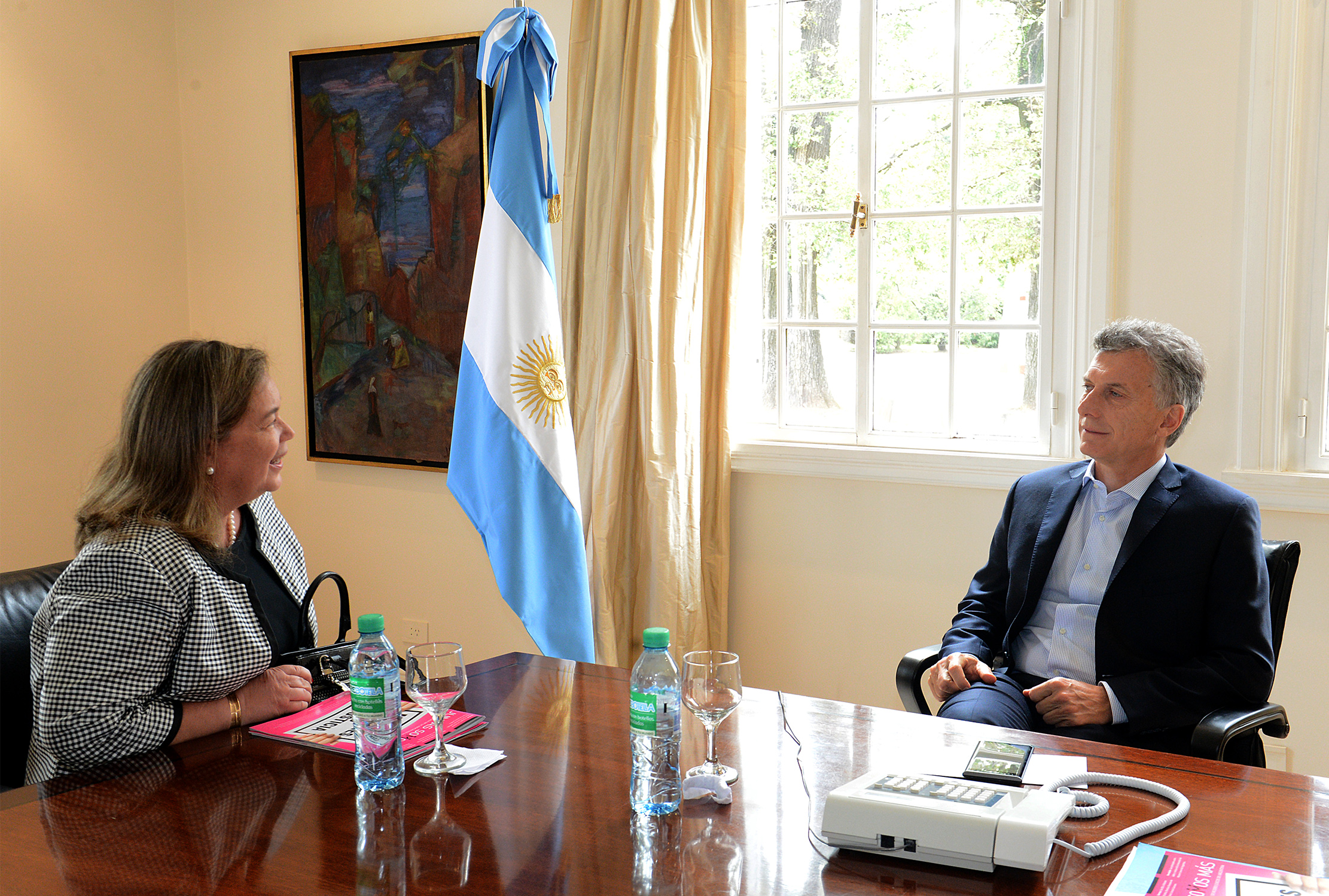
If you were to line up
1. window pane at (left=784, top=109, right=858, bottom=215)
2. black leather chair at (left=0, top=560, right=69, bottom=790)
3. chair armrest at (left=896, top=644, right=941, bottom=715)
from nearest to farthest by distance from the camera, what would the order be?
black leather chair at (left=0, top=560, right=69, bottom=790)
chair armrest at (left=896, top=644, right=941, bottom=715)
window pane at (left=784, top=109, right=858, bottom=215)

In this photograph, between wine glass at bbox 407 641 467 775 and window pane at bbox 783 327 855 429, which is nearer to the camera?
wine glass at bbox 407 641 467 775

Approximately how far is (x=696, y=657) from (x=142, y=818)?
2.39 ft

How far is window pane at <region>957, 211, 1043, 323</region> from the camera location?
302 cm

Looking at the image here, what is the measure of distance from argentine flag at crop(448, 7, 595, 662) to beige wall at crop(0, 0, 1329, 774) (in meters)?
0.56

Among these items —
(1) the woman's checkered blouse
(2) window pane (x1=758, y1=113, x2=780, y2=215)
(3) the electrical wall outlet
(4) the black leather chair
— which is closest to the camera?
(1) the woman's checkered blouse

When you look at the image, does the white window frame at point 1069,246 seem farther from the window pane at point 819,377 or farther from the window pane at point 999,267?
the window pane at point 819,377

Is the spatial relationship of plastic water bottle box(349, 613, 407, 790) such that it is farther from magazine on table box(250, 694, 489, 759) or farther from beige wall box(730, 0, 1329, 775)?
beige wall box(730, 0, 1329, 775)

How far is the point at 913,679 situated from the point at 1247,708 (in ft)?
1.99

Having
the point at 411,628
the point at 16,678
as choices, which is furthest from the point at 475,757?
the point at 411,628

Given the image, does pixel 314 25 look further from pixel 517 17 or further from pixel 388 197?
pixel 517 17

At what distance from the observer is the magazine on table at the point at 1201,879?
1.05 metres

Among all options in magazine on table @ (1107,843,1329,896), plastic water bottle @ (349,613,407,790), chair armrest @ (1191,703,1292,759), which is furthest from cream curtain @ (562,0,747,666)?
magazine on table @ (1107,843,1329,896)

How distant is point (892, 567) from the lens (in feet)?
10.3

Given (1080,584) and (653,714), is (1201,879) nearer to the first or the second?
(653,714)
